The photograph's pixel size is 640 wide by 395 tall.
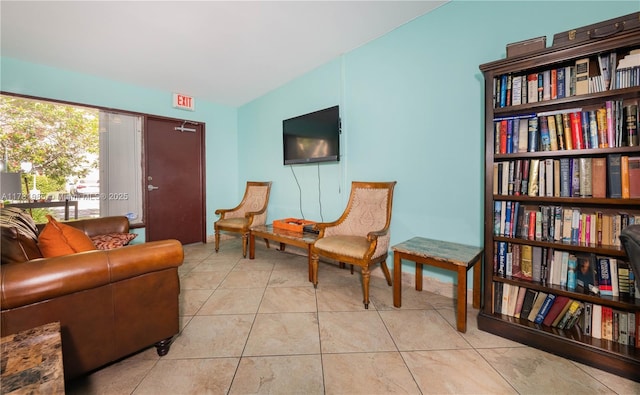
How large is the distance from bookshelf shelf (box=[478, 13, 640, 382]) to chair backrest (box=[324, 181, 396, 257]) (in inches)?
34.1

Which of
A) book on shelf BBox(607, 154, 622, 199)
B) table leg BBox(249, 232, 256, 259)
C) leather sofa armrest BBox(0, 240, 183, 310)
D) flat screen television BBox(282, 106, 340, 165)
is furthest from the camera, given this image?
table leg BBox(249, 232, 256, 259)

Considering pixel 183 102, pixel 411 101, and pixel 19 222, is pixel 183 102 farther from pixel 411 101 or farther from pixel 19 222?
pixel 411 101

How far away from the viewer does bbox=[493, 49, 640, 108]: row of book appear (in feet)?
4.10

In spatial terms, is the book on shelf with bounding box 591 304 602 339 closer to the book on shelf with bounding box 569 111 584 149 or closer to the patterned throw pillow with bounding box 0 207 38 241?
the book on shelf with bounding box 569 111 584 149

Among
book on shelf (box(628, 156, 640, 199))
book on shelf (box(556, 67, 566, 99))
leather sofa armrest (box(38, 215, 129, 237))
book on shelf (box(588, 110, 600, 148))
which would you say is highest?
book on shelf (box(556, 67, 566, 99))

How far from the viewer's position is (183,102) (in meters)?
3.83

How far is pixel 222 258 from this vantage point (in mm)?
3250

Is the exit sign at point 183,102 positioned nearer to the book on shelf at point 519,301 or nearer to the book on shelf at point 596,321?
the book on shelf at point 519,301

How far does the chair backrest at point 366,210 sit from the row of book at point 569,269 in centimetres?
89

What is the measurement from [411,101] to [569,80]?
1.06 meters

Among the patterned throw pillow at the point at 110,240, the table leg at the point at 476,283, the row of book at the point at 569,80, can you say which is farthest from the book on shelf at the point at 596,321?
the patterned throw pillow at the point at 110,240

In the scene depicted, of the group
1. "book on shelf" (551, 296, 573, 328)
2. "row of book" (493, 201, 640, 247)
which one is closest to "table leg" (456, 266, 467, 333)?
"row of book" (493, 201, 640, 247)

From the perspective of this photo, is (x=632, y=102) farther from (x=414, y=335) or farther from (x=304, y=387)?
(x=304, y=387)

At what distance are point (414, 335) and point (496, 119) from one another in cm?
150
